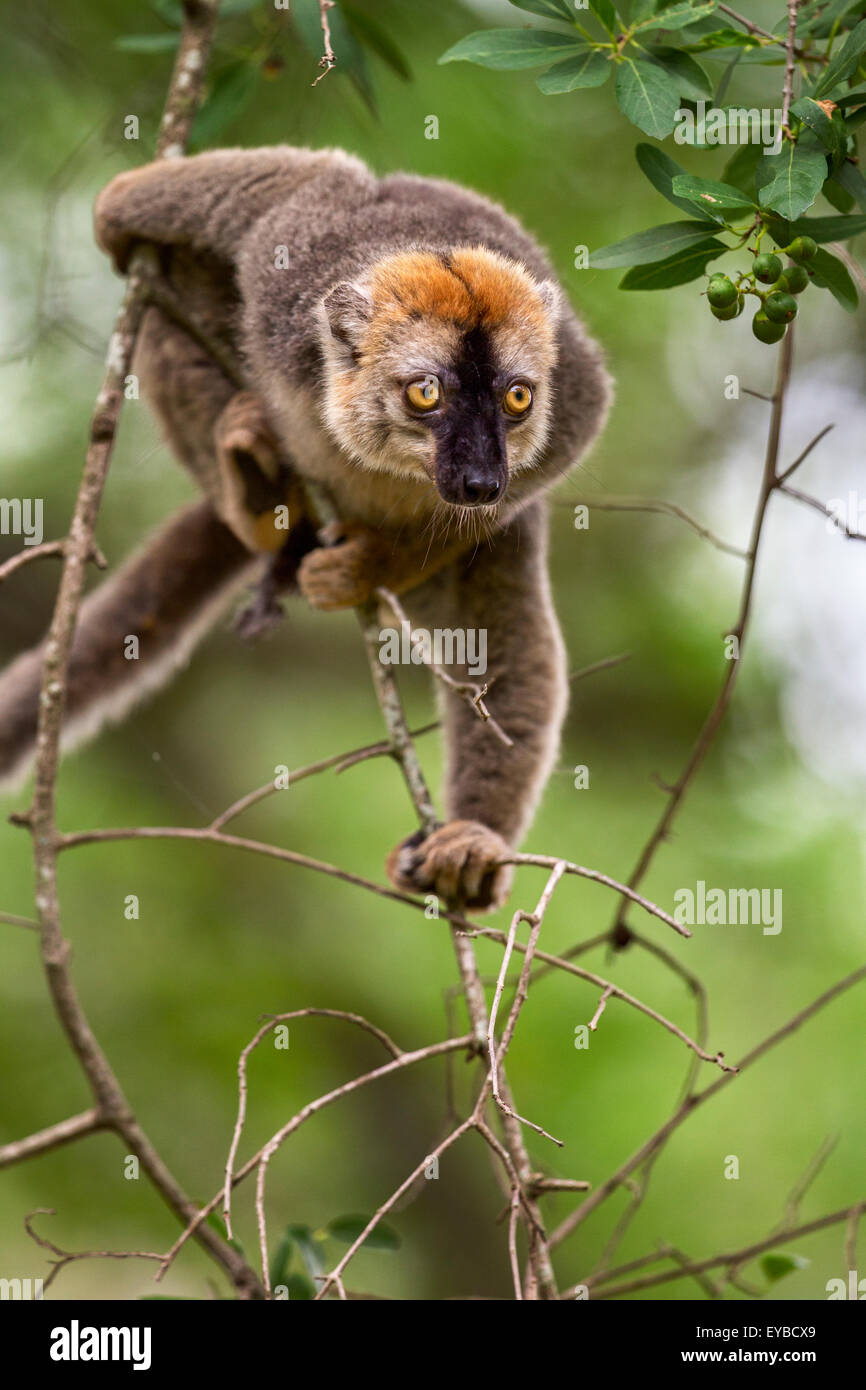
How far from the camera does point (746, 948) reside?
247 inches

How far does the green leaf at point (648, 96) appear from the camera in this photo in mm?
2396

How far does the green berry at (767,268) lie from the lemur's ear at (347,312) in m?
1.00

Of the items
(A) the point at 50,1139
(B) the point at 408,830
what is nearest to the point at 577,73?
(A) the point at 50,1139

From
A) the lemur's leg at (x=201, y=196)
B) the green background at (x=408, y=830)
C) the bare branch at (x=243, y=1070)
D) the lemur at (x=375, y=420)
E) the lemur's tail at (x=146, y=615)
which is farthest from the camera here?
the green background at (x=408, y=830)

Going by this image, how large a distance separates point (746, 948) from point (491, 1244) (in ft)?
6.20

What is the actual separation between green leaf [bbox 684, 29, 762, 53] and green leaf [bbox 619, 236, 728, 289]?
0.37 metres

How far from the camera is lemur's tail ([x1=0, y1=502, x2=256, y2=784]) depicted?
4.30m

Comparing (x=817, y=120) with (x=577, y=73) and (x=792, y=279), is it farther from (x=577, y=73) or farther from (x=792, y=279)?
(x=577, y=73)

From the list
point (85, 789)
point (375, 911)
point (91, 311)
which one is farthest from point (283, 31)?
point (375, 911)

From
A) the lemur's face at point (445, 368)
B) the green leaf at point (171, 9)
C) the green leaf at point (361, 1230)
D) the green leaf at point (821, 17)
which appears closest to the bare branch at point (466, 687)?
the lemur's face at point (445, 368)

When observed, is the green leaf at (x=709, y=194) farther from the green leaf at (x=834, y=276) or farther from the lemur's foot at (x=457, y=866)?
the lemur's foot at (x=457, y=866)

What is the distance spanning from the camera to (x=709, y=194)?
2375 millimetres

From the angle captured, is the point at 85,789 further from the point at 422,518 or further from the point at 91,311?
the point at 422,518

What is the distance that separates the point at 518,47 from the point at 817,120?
0.65m
